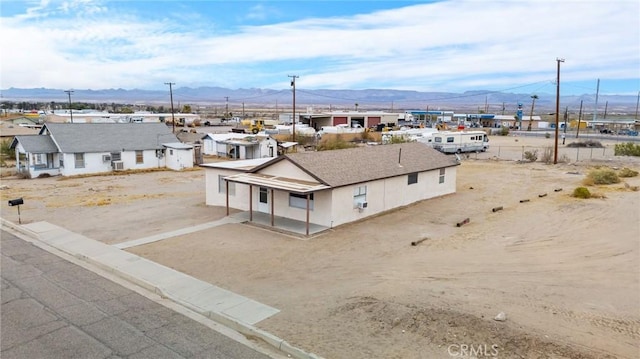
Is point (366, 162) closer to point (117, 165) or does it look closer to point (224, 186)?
point (224, 186)

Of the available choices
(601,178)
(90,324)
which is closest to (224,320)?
(90,324)

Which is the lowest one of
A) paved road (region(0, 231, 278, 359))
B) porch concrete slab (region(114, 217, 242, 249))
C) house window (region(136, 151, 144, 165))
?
porch concrete slab (region(114, 217, 242, 249))

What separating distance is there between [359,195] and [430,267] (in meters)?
7.64

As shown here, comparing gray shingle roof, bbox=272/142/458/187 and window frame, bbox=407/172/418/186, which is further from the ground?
gray shingle roof, bbox=272/142/458/187

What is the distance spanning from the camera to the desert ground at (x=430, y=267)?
10422 mm

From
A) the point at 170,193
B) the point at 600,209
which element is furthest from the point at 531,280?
the point at 170,193

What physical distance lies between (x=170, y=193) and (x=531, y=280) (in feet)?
74.3

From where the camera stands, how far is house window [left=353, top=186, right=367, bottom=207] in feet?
73.9

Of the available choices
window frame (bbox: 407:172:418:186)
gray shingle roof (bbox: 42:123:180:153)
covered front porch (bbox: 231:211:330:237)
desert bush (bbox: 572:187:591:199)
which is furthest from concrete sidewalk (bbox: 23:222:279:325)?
gray shingle roof (bbox: 42:123:180:153)

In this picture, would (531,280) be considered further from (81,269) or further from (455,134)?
(455,134)

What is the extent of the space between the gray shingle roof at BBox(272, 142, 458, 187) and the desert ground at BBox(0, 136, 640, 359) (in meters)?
2.01

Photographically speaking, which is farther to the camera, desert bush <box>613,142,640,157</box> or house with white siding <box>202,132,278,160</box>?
desert bush <box>613,142,640,157</box>

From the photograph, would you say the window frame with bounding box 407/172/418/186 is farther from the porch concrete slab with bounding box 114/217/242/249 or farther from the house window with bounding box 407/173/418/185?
the porch concrete slab with bounding box 114/217/242/249

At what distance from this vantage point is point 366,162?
25.0 m
